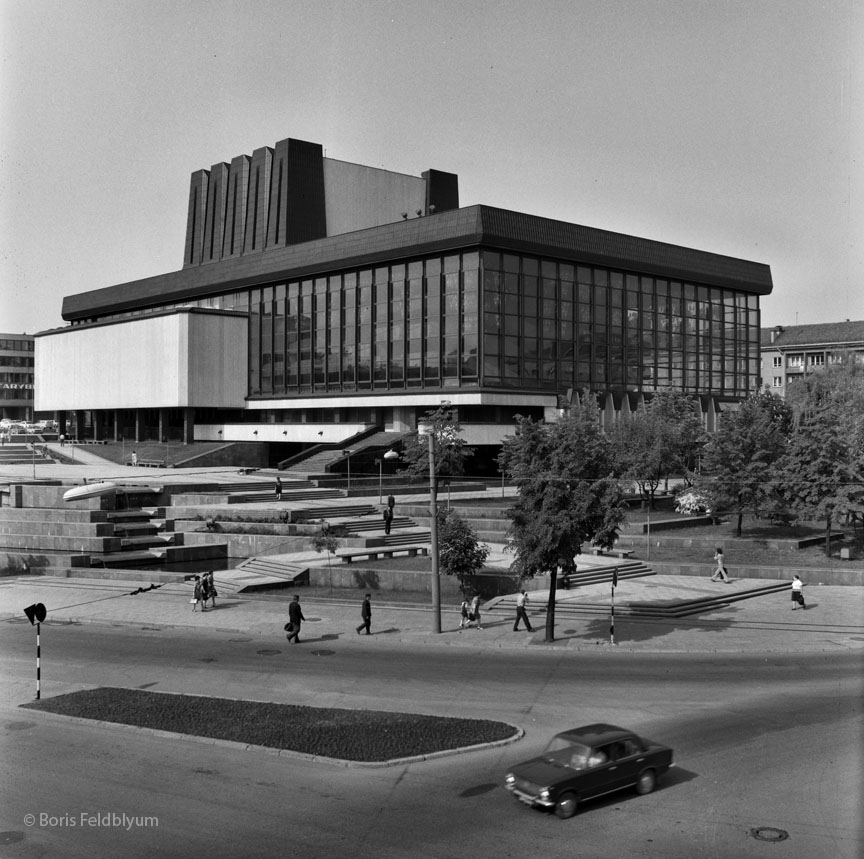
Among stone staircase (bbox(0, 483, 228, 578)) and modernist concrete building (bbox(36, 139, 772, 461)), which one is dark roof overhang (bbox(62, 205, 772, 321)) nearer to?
modernist concrete building (bbox(36, 139, 772, 461))

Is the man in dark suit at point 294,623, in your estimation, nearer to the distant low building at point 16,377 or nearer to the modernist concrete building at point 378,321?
the modernist concrete building at point 378,321

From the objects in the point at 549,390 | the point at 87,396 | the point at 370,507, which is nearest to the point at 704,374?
the point at 549,390

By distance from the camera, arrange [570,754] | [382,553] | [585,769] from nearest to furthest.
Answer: [585,769] → [570,754] → [382,553]

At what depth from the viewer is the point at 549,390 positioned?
7950 cm

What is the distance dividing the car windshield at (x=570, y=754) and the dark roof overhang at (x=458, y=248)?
205 feet

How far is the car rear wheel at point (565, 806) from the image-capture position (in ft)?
47.6

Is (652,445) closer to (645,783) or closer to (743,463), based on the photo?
(743,463)

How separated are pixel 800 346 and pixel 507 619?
111 m

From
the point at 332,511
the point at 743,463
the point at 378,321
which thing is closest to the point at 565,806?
the point at 743,463

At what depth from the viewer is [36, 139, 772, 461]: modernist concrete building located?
7744 cm

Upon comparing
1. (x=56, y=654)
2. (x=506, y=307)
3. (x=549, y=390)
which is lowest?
(x=56, y=654)

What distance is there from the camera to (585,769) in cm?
1494

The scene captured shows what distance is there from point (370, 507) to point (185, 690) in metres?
34.8

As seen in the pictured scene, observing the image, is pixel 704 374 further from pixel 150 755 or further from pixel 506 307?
pixel 150 755
